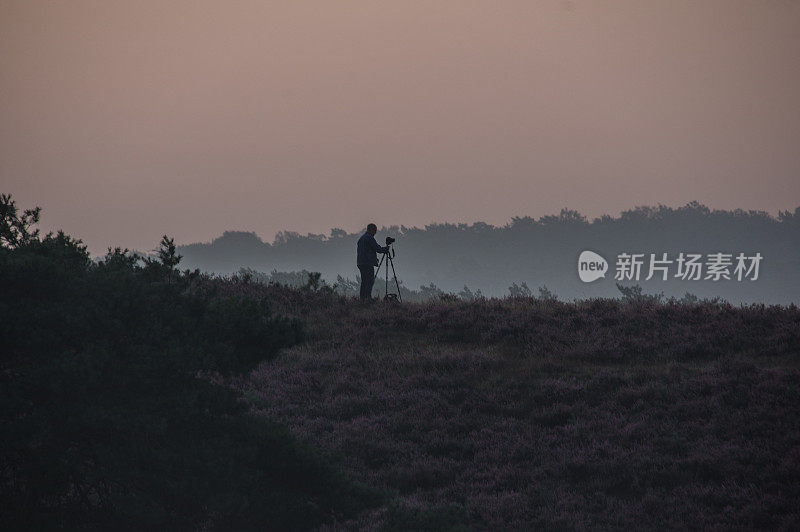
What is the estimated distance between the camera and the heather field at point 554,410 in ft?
33.6

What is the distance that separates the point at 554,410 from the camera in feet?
44.1

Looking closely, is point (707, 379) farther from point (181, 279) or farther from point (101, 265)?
point (101, 265)

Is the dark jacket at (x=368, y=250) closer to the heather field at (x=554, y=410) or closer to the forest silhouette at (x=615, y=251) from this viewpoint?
the heather field at (x=554, y=410)

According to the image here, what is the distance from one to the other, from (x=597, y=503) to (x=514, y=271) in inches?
7264

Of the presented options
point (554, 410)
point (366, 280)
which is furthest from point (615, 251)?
point (554, 410)

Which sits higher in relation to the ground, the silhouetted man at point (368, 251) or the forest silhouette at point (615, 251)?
the forest silhouette at point (615, 251)

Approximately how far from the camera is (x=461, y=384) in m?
15.0

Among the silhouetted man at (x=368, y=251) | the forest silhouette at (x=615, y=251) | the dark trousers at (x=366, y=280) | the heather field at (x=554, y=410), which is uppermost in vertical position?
the forest silhouette at (x=615, y=251)

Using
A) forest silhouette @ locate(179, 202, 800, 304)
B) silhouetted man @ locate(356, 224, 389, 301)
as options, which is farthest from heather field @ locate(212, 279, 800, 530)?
forest silhouette @ locate(179, 202, 800, 304)

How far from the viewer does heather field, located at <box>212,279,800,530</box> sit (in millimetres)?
10250

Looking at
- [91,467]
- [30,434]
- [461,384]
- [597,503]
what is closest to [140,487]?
[91,467]

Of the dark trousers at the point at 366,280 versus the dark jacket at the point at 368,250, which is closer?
the dark jacket at the point at 368,250

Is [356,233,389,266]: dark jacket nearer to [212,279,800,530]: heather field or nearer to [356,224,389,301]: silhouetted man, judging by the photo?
[356,224,389,301]: silhouetted man

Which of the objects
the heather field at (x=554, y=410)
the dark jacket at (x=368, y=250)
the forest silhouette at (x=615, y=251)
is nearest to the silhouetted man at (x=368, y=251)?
the dark jacket at (x=368, y=250)
